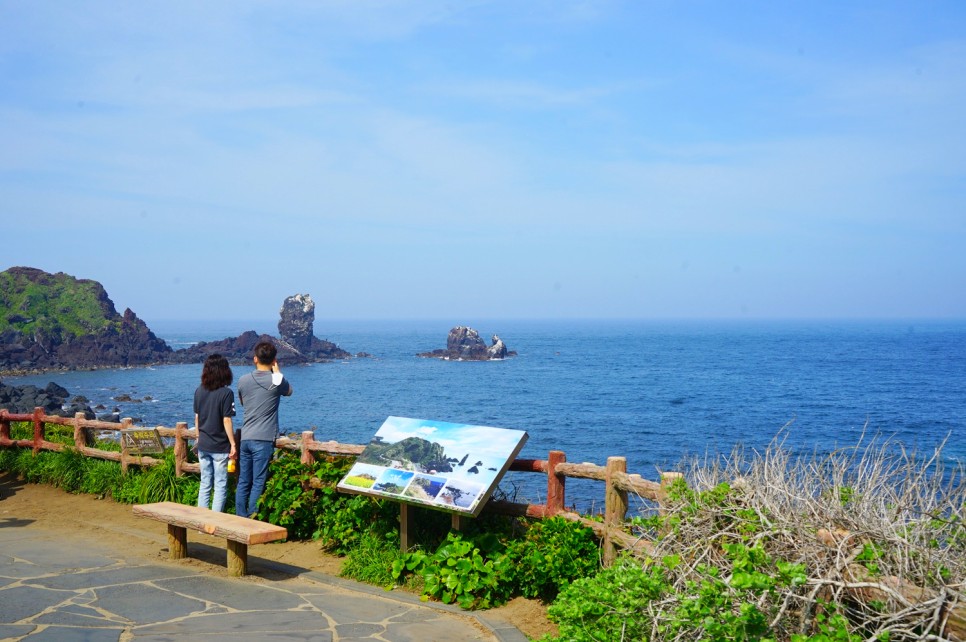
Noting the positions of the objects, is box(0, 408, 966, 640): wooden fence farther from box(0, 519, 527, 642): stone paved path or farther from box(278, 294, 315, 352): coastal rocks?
box(278, 294, 315, 352): coastal rocks

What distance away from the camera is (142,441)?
37.8ft

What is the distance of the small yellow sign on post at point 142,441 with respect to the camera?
11289 mm

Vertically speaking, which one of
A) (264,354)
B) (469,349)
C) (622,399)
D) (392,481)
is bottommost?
(622,399)

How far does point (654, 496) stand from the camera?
21.2 ft

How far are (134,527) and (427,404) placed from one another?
52454 mm

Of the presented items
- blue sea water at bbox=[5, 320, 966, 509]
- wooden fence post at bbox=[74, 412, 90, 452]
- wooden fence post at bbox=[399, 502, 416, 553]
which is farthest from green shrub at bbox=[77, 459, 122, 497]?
blue sea water at bbox=[5, 320, 966, 509]

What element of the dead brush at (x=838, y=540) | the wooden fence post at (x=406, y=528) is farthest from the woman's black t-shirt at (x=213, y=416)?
the dead brush at (x=838, y=540)

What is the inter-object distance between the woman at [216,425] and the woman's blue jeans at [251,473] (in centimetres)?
18

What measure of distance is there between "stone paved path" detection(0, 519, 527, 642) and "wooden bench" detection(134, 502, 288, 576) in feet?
0.76

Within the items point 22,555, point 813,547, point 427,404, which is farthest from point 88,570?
point 427,404

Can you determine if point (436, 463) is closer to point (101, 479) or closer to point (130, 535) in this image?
point (130, 535)

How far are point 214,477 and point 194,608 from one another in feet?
9.09

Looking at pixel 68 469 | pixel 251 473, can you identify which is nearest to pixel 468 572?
pixel 251 473

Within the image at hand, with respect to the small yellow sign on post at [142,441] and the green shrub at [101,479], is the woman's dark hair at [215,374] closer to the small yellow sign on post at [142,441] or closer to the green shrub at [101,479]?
the small yellow sign on post at [142,441]
